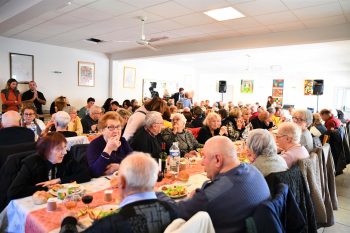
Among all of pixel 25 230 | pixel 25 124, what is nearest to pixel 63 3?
pixel 25 124

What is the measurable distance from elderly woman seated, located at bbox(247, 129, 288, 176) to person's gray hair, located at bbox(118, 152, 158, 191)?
Result: 116cm

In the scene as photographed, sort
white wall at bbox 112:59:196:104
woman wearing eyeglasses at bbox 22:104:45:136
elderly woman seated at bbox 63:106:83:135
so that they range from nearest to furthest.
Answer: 1. woman wearing eyeglasses at bbox 22:104:45:136
2. elderly woman seated at bbox 63:106:83:135
3. white wall at bbox 112:59:196:104

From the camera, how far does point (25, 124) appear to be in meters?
4.04

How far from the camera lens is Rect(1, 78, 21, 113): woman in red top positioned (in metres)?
6.34

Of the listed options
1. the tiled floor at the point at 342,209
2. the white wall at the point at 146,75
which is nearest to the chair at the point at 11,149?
the tiled floor at the point at 342,209

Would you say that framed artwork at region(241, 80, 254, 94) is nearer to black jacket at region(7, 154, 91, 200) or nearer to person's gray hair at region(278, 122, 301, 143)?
person's gray hair at region(278, 122, 301, 143)

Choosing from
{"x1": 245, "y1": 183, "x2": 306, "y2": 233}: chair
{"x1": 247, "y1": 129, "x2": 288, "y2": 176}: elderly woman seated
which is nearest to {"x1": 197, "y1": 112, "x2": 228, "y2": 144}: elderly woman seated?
{"x1": 247, "y1": 129, "x2": 288, "y2": 176}: elderly woman seated

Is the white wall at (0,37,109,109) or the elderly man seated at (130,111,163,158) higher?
the white wall at (0,37,109,109)

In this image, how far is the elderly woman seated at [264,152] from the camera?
209 cm

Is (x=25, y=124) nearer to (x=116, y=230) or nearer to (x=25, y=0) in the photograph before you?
(x=25, y=0)

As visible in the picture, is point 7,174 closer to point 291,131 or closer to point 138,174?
point 138,174

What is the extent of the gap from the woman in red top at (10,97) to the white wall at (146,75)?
3633 millimetres

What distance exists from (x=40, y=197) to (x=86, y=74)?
→ 7.78 meters

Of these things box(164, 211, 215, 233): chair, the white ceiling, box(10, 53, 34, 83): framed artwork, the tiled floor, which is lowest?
the tiled floor
